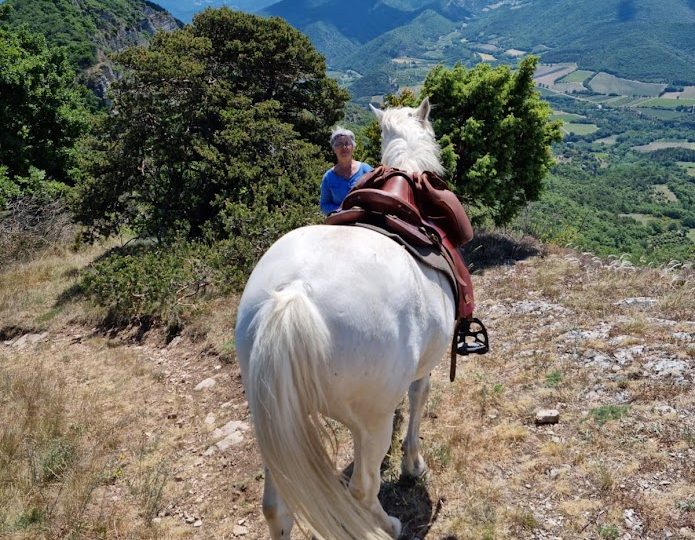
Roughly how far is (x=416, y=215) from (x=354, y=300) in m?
1.01

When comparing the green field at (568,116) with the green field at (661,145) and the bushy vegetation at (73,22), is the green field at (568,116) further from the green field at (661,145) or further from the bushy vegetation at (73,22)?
the bushy vegetation at (73,22)

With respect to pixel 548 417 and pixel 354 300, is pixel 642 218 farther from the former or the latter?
pixel 354 300

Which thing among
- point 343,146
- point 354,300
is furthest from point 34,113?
point 354,300

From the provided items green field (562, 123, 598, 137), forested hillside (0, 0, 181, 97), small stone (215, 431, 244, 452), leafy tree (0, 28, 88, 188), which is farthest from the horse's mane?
green field (562, 123, 598, 137)

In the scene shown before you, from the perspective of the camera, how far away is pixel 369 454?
2.38m

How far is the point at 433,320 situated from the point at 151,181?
29.8 feet

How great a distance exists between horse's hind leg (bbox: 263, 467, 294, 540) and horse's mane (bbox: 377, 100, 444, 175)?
7.23ft

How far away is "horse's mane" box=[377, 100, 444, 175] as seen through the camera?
3373 mm

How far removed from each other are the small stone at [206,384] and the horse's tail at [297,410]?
3.14 m

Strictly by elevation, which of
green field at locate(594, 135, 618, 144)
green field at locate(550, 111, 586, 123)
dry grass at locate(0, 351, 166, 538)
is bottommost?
green field at locate(594, 135, 618, 144)

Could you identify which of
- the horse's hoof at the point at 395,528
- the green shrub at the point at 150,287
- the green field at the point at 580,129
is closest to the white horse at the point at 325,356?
the horse's hoof at the point at 395,528

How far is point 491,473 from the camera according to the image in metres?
3.38

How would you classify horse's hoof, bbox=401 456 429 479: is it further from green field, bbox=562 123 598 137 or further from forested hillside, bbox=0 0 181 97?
green field, bbox=562 123 598 137

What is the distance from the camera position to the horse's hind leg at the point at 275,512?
7.59ft
